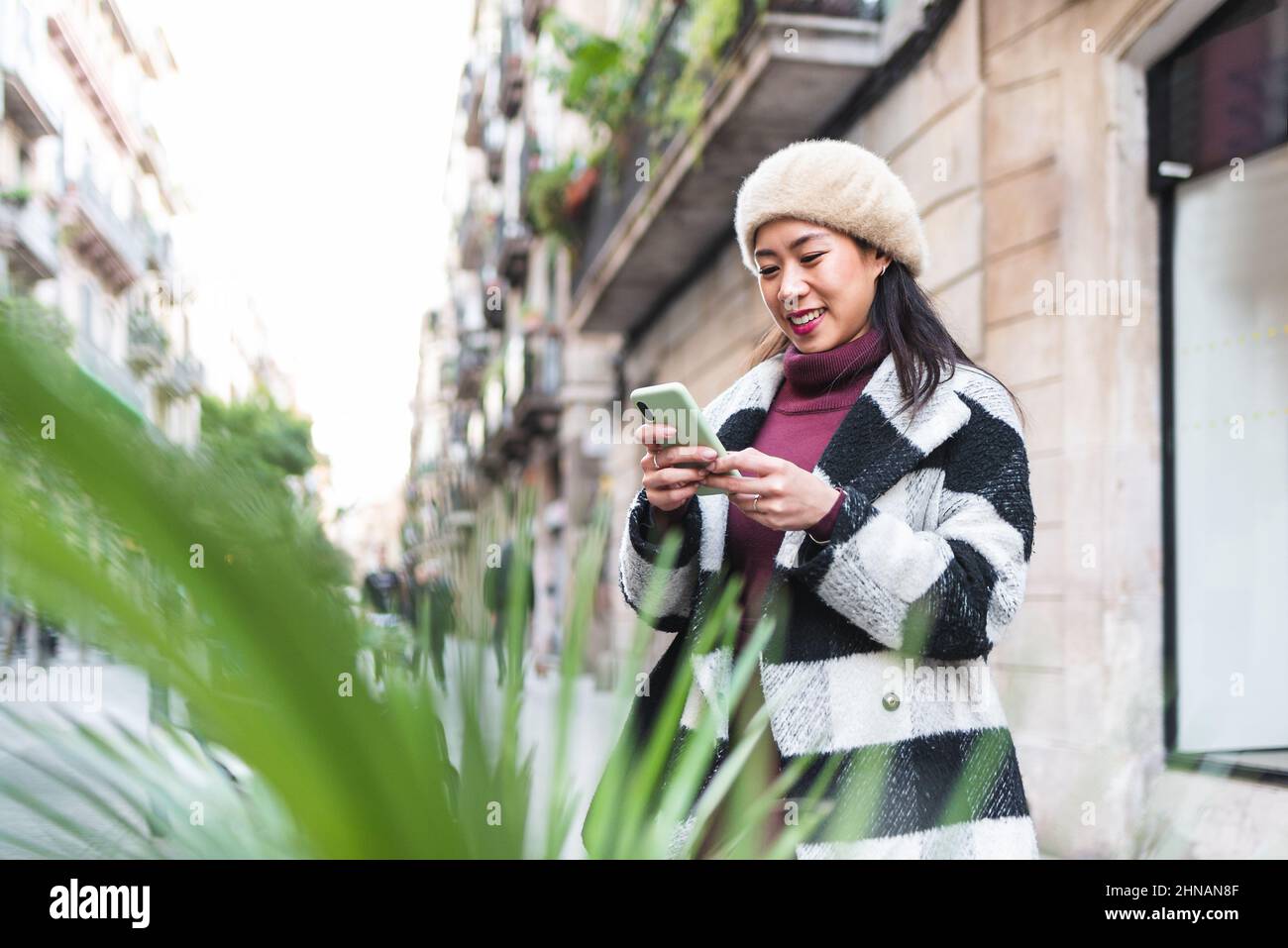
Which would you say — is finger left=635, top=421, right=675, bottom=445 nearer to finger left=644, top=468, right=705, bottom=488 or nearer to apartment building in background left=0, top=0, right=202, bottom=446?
finger left=644, top=468, right=705, bottom=488

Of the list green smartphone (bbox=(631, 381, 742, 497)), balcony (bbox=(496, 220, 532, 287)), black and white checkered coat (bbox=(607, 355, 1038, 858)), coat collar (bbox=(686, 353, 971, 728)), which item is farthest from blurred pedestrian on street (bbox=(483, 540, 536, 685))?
balcony (bbox=(496, 220, 532, 287))

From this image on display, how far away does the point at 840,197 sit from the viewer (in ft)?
4.99

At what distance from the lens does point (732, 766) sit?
0.50 meters

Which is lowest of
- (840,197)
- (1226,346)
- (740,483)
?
(740,483)

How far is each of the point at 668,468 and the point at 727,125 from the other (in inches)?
249

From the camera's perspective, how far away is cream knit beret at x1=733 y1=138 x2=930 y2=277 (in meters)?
1.52

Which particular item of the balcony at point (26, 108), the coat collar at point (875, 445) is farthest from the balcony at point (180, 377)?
the balcony at point (26, 108)

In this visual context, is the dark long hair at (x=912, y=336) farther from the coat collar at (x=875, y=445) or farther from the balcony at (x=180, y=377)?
the balcony at (x=180, y=377)

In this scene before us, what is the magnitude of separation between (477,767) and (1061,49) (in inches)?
211

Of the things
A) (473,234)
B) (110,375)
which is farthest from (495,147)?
(110,375)

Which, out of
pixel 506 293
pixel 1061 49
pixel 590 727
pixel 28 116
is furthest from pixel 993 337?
pixel 28 116

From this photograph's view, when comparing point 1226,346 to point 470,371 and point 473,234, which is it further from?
point 473,234

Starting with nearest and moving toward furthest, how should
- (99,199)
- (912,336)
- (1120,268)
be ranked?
(912,336), (1120,268), (99,199)

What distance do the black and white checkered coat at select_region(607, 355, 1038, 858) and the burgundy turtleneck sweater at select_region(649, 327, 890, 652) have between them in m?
0.04
